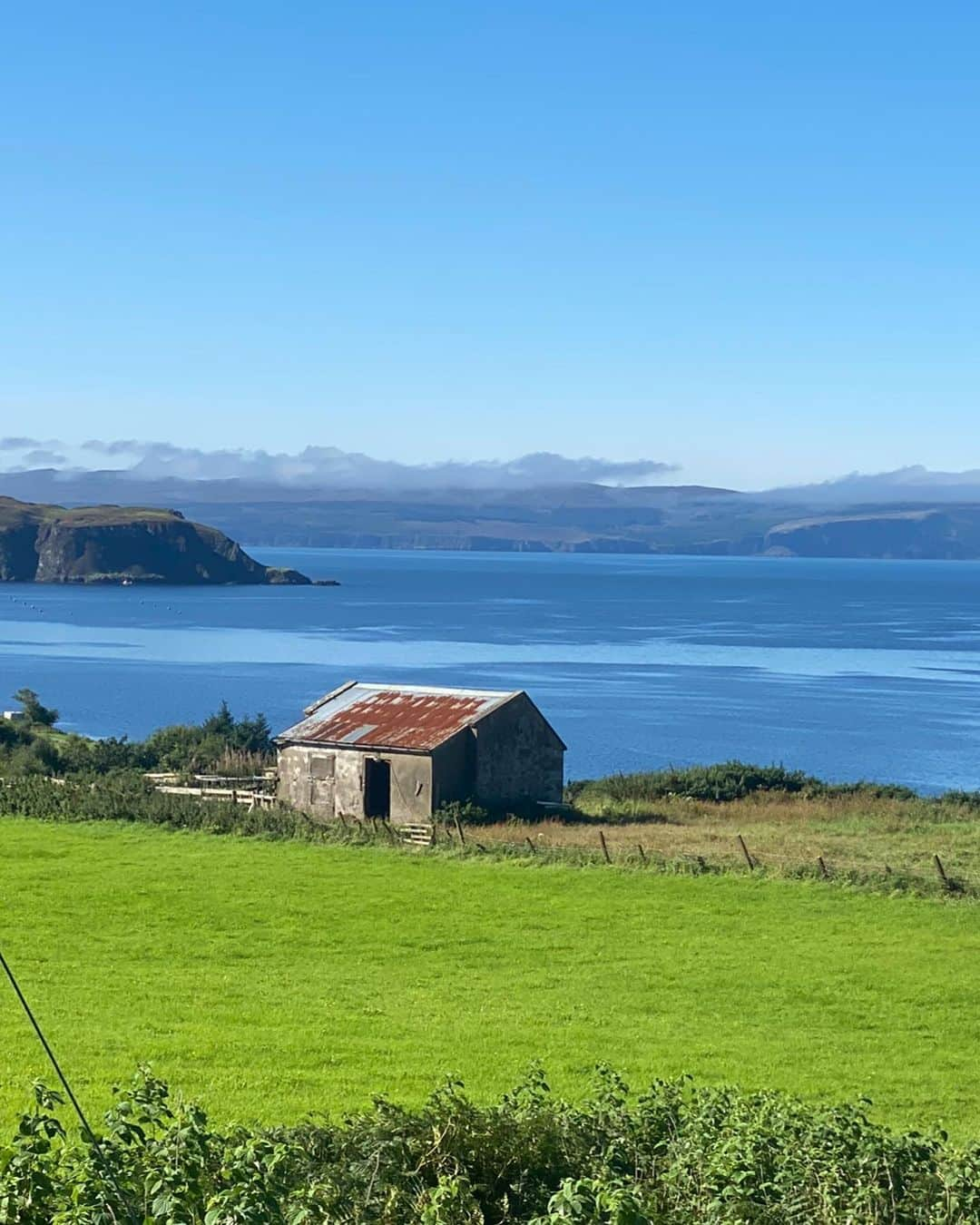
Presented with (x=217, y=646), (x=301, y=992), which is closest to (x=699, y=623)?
(x=217, y=646)

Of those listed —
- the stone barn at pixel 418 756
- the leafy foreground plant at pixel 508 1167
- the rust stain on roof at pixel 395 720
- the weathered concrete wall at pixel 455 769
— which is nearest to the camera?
the leafy foreground plant at pixel 508 1167

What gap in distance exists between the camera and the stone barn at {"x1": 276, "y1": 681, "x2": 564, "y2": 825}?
1829 inches

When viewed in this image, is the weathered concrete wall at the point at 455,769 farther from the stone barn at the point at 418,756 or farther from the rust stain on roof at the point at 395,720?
the rust stain on roof at the point at 395,720

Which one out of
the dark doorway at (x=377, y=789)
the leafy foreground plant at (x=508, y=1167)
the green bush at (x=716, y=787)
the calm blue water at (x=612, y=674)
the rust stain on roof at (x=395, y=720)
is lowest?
the calm blue water at (x=612, y=674)

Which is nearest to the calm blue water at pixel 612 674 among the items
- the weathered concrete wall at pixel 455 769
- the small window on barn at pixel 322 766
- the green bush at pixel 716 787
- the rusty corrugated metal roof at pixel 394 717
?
the green bush at pixel 716 787

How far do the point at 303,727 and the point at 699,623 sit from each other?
439 feet

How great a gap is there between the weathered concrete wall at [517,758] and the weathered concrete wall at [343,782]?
1.97 meters

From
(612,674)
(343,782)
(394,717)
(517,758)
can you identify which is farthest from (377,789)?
(612,674)

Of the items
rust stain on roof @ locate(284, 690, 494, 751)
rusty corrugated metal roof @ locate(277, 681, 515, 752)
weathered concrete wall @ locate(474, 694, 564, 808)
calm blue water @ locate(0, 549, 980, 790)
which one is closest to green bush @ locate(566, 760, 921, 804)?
weathered concrete wall @ locate(474, 694, 564, 808)

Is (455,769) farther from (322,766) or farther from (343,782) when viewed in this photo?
(322,766)

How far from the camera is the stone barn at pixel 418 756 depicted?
152 ft

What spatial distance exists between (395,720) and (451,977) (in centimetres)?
2176

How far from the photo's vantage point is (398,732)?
47594 millimetres

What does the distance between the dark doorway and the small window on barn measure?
4.20ft
